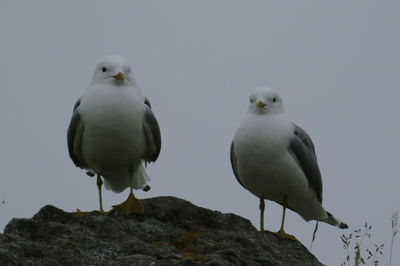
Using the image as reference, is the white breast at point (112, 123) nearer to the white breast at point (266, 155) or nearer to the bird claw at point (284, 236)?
the white breast at point (266, 155)

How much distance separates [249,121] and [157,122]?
1.17 m

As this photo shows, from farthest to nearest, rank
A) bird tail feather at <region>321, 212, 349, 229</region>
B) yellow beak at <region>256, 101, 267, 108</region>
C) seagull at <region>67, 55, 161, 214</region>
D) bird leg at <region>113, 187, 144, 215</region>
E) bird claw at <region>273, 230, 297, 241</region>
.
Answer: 1. bird tail feather at <region>321, 212, 349, 229</region>
2. yellow beak at <region>256, 101, 267, 108</region>
3. seagull at <region>67, 55, 161, 214</region>
4. bird claw at <region>273, 230, 297, 241</region>
5. bird leg at <region>113, 187, 144, 215</region>

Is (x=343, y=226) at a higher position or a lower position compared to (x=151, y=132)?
lower

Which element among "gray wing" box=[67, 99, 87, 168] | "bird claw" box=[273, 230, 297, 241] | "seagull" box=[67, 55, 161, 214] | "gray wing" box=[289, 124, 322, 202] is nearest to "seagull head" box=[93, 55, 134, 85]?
"seagull" box=[67, 55, 161, 214]

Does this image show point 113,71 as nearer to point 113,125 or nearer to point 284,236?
point 113,125

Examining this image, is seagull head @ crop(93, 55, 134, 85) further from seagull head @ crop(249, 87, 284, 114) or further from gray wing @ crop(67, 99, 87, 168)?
seagull head @ crop(249, 87, 284, 114)

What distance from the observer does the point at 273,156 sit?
9305 millimetres

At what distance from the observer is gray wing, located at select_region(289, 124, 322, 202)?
9.55 m

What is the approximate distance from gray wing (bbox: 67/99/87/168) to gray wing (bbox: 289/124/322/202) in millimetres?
2533

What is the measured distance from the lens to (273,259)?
6895 millimetres

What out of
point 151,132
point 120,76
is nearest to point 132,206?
point 151,132

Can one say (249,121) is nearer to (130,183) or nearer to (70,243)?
(130,183)

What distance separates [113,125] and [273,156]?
1.96 meters

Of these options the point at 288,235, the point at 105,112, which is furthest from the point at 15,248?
the point at 288,235
